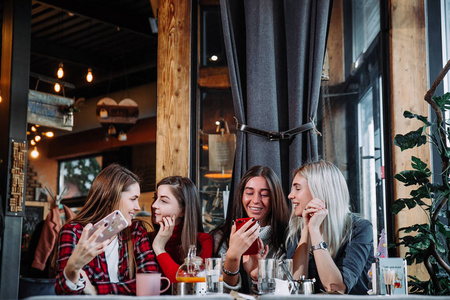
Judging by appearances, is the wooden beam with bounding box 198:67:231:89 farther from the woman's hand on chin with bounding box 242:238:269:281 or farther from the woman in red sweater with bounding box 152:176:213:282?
the woman's hand on chin with bounding box 242:238:269:281

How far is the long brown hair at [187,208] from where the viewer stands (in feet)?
10.4

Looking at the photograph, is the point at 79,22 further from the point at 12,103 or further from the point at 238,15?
the point at 238,15

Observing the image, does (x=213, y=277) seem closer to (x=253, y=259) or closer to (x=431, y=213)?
(x=253, y=259)

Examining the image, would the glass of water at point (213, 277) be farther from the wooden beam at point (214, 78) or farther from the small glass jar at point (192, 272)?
the wooden beam at point (214, 78)

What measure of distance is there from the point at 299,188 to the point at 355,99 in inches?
38.2

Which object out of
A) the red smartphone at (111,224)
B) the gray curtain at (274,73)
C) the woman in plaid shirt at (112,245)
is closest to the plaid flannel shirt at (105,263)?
the woman in plaid shirt at (112,245)

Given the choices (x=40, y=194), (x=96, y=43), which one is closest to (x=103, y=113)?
(x=96, y=43)

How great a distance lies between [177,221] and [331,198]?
0.88 m

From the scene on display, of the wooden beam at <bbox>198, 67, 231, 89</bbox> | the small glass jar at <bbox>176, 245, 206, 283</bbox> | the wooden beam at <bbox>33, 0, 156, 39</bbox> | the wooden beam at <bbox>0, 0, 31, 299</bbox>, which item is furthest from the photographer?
the wooden beam at <bbox>33, 0, 156, 39</bbox>

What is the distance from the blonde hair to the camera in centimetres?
301

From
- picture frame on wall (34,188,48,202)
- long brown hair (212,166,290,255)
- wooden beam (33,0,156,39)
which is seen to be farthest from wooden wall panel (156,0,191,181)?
picture frame on wall (34,188,48,202)

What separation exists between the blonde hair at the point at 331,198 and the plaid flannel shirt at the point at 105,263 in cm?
80

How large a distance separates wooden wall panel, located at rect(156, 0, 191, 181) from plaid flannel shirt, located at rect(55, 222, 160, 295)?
638 millimetres

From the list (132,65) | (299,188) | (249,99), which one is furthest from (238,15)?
(132,65)
